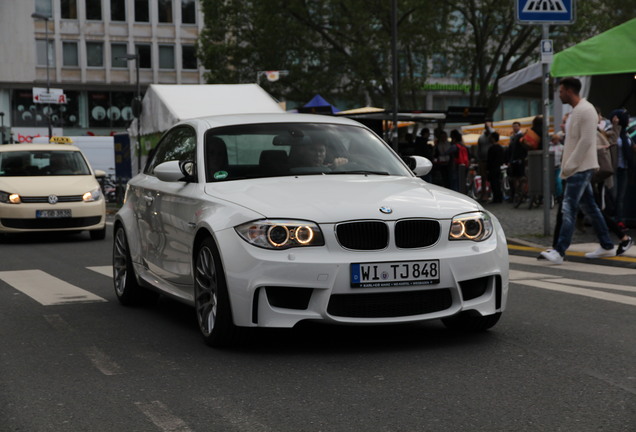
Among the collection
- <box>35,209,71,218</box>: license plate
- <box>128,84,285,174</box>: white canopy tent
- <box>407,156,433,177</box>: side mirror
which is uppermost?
<box>128,84,285,174</box>: white canopy tent

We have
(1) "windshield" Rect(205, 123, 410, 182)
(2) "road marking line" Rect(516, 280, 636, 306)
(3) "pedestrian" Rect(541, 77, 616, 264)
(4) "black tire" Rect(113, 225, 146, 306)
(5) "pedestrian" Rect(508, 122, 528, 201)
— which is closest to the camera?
(1) "windshield" Rect(205, 123, 410, 182)

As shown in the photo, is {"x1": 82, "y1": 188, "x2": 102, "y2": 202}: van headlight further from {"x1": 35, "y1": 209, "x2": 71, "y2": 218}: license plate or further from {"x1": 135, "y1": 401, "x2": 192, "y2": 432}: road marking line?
{"x1": 135, "y1": 401, "x2": 192, "y2": 432}: road marking line

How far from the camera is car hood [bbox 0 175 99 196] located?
16.9m

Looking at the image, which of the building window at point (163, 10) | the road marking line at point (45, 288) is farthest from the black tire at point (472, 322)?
the building window at point (163, 10)

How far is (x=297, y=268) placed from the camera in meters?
5.97

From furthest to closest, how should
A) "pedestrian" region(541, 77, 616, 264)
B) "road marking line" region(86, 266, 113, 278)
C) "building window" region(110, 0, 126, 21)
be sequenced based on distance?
"building window" region(110, 0, 126, 21) < "road marking line" region(86, 266, 113, 278) < "pedestrian" region(541, 77, 616, 264)

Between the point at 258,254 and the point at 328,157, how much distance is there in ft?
4.99

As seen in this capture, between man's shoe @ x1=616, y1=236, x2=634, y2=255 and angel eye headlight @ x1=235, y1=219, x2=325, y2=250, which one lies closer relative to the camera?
angel eye headlight @ x1=235, y1=219, x2=325, y2=250

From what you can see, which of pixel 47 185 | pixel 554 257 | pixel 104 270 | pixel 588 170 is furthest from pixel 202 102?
pixel 588 170

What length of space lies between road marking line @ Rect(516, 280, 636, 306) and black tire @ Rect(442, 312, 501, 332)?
1912mm

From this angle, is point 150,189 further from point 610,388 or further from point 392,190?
point 610,388

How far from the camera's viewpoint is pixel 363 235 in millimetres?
6113

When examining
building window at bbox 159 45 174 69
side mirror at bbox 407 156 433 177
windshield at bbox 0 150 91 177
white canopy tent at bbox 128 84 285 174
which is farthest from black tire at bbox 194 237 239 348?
building window at bbox 159 45 174 69

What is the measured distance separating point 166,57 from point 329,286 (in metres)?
71.3
